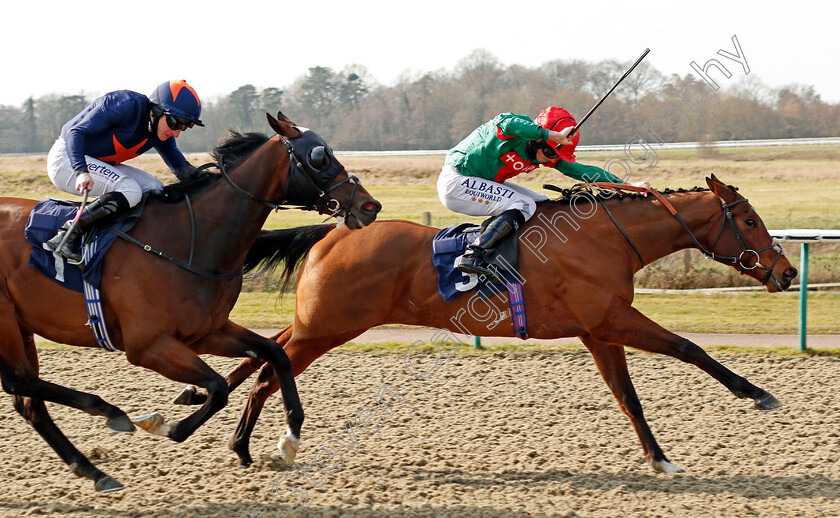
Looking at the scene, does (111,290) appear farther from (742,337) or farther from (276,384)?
(742,337)

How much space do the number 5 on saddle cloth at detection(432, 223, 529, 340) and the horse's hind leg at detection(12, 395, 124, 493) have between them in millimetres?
2172

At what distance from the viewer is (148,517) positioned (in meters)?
3.94

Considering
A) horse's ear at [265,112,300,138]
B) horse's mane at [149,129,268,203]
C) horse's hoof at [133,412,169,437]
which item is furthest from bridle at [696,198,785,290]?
horse's hoof at [133,412,169,437]

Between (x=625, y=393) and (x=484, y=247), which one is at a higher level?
(x=484, y=247)

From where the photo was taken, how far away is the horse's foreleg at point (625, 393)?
454 centimetres

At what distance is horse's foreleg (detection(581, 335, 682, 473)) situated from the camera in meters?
4.54

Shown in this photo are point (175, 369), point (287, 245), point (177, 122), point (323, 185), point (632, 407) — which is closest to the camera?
point (175, 369)

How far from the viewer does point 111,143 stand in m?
4.46

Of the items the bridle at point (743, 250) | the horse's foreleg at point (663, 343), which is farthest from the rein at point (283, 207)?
the bridle at point (743, 250)

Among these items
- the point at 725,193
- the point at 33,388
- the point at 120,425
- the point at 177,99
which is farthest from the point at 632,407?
the point at 33,388

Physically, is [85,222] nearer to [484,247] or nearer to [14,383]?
[14,383]

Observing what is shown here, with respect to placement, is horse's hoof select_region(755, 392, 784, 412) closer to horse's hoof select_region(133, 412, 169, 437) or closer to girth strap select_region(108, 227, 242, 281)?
girth strap select_region(108, 227, 242, 281)

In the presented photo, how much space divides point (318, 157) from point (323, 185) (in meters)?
0.15

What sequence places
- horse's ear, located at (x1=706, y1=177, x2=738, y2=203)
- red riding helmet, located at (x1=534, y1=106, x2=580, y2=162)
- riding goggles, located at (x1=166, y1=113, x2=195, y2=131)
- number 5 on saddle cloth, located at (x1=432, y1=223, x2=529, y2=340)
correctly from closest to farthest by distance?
riding goggles, located at (x1=166, y1=113, x2=195, y2=131)
number 5 on saddle cloth, located at (x1=432, y1=223, x2=529, y2=340)
horse's ear, located at (x1=706, y1=177, x2=738, y2=203)
red riding helmet, located at (x1=534, y1=106, x2=580, y2=162)
